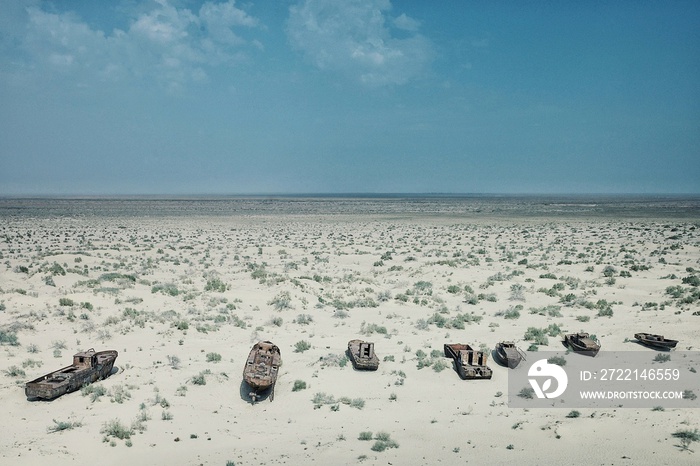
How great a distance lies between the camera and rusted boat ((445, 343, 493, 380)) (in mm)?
12742

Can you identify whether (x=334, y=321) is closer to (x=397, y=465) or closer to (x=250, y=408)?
(x=250, y=408)

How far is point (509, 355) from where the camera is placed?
1355 centimetres

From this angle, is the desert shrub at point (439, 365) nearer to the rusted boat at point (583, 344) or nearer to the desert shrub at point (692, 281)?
the rusted boat at point (583, 344)

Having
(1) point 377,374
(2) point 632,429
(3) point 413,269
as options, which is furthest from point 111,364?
(3) point 413,269

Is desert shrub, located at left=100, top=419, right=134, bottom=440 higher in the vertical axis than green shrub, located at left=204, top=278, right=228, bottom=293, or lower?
lower

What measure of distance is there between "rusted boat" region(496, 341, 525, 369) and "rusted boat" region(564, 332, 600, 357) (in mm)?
1706

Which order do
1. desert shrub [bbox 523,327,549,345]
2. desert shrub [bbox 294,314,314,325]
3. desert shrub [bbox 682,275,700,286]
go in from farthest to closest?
desert shrub [bbox 682,275,700,286], desert shrub [bbox 294,314,314,325], desert shrub [bbox 523,327,549,345]

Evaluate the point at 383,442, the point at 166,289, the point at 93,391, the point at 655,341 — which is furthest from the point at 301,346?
the point at 655,341

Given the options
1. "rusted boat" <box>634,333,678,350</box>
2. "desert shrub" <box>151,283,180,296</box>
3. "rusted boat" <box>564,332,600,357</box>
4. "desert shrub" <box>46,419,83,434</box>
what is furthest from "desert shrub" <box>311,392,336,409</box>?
"desert shrub" <box>151,283,180,296</box>

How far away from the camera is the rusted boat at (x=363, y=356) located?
43.9 ft

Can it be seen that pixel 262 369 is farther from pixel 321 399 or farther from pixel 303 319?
pixel 303 319

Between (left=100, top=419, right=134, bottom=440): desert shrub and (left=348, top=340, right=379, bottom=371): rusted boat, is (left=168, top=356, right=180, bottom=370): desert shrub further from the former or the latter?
(left=348, top=340, right=379, bottom=371): rusted boat

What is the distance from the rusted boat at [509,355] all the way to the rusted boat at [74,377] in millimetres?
11001

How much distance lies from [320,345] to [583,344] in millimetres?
8255
